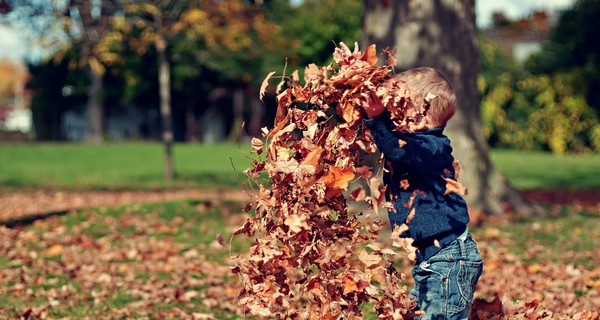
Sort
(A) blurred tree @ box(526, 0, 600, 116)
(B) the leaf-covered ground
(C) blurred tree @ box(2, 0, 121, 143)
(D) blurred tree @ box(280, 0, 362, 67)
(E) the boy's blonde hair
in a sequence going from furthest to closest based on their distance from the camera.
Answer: (D) blurred tree @ box(280, 0, 362, 67) → (A) blurred tree @ box(526, 0, 600, 116) → (C) blurred tree @ box(2, 0, 121, 143) → (B) the leaf-covered ground → (E) the boy's blonde hair

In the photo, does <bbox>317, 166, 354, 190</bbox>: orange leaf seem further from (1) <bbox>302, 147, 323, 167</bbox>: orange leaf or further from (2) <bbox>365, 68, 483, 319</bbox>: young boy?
(2) <bbox>365, 68, 483, 319</bbox>: young boy

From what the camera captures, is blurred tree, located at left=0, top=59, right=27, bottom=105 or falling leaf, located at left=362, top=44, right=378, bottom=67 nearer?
falling leaf, located at left=362, top=44, right=378, bottom=67

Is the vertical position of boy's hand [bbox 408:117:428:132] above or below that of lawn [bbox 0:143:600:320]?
above

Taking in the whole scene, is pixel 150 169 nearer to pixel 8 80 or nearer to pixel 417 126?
pixel 417 126

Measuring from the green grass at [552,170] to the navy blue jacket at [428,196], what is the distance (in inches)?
534

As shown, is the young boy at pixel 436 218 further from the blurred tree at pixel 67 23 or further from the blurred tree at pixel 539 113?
the blurred tree at pixel 539 113

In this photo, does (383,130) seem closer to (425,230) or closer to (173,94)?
(425,230)

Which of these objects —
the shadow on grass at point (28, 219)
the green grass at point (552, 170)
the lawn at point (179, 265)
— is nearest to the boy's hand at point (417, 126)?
the lawn at point (179, 265)

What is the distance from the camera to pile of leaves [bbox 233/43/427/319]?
3111 mm

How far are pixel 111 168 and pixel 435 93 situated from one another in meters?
19.6

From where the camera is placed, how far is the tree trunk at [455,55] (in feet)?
30.7

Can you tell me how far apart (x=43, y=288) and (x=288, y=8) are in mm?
41048

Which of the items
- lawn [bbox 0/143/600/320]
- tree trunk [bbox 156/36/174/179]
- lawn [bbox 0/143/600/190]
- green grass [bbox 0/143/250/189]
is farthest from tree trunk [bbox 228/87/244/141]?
lawn [bbox 0/143/600/320]

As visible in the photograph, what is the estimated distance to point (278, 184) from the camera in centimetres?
315
